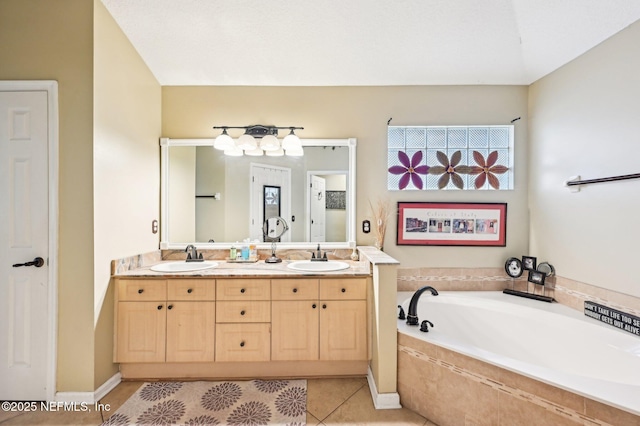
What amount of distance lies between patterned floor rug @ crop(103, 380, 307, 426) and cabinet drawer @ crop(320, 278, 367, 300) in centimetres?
70

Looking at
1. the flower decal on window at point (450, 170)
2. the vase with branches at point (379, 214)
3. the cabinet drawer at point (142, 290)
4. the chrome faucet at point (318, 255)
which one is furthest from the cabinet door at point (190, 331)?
the flower decal on window at point (450, 170)

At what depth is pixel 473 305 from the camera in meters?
2.27

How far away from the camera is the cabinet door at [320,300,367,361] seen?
2.02 meters

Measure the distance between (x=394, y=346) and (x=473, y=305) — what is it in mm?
928

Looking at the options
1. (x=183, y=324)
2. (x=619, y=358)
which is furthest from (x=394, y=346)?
(x=183, y=324)

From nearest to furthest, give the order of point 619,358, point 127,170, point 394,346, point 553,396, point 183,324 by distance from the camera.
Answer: point 553,396
point 619,358
point 394,346
point 183,324
point 127,170

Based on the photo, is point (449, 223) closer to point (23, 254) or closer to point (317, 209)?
point (317, 209)

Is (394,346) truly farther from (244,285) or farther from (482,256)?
(482,256)

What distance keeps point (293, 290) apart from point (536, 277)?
2089 mm

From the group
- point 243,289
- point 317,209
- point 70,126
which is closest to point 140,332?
point 243,289

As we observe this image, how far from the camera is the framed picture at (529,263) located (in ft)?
7.84

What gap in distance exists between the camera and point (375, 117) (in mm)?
2615

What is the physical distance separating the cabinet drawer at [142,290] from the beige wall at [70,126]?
0.21m

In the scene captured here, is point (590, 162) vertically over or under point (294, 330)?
over
